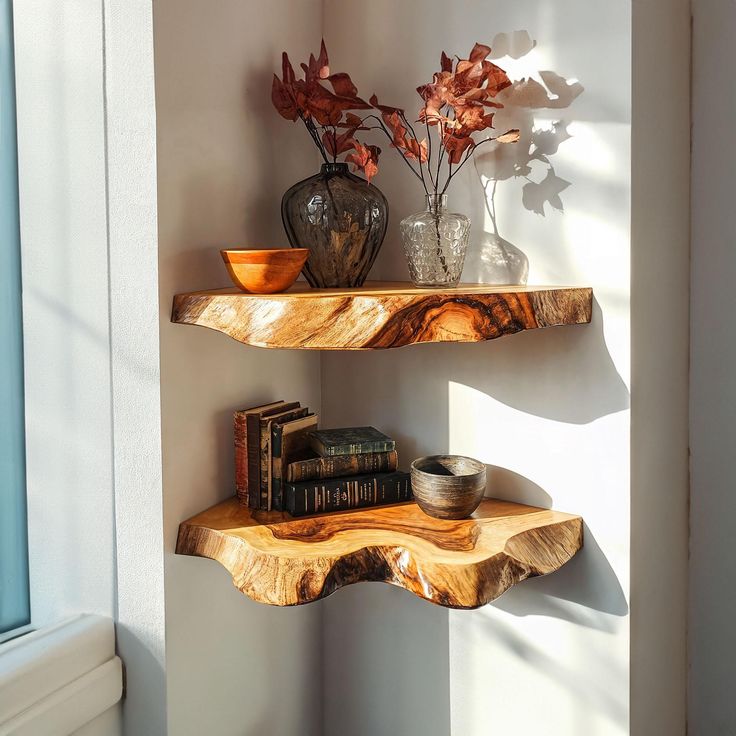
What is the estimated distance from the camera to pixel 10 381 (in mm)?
1139

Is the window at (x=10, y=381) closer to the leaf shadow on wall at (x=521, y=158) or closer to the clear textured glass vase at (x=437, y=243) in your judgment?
the clear textured glass vase at (x=437, y=243)

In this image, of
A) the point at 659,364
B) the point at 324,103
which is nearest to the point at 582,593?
the point at 659,364

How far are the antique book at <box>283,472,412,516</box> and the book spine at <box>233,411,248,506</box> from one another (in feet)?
0.22

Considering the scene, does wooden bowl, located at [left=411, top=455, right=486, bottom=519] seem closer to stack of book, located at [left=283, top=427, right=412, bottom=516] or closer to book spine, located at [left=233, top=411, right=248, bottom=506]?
stack of book, located at [left=283, top=427, right=412, bottom=516]

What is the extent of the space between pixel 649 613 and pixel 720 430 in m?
0.35

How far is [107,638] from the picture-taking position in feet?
3.71

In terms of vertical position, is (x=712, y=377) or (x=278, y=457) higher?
(x=712, y=377)

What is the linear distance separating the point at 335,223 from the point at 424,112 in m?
0.20

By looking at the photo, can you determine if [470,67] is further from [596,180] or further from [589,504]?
[589,504]

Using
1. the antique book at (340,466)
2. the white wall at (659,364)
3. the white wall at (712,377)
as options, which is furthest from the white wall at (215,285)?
the white wall at (712,377)

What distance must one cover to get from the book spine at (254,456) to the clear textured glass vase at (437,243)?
0.32 meters

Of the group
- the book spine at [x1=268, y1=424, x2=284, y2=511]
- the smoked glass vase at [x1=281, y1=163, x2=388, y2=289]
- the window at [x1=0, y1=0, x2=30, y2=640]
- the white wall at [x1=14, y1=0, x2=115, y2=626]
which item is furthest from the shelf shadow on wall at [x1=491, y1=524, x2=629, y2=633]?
the window at [x1=0, y1=0, x2=30, y2=640]

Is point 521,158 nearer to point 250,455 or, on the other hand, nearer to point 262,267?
point 262,267

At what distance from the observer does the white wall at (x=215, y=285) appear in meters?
1.09
